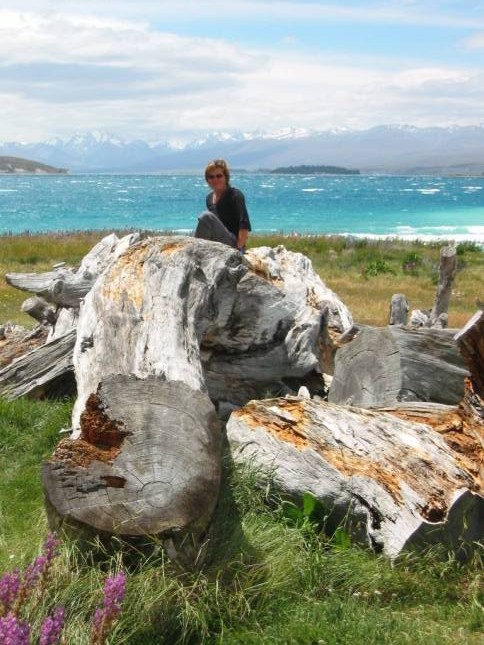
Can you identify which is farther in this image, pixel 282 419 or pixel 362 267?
pixel 362 267

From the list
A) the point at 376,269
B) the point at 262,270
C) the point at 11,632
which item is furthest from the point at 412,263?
the point at 11,632

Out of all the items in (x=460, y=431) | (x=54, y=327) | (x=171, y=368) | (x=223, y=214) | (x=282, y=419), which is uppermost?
(x=223, y=214)

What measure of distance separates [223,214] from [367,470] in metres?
5.97

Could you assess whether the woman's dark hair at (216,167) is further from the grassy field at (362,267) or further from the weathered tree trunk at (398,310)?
the grassy field at (362,267)

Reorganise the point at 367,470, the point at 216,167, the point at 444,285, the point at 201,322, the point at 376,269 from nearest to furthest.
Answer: the point at 367,470, the point at 201,322, the point at 216,167, the point at 444,285, the point at 376,269

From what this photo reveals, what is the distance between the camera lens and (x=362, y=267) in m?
28.3

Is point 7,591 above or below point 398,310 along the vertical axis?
above

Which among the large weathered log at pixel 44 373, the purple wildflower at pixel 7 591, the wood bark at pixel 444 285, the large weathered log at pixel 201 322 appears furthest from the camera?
the wood bark at pixel 444 285

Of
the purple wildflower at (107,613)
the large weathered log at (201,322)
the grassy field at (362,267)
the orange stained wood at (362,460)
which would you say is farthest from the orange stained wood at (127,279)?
the grassy field at (362,267)

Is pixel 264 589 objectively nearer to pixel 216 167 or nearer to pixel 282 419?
pixel 282 419

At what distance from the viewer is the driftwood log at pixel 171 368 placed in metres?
4.31

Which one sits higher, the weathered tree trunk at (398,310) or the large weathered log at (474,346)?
the large weathered log at (474,346)

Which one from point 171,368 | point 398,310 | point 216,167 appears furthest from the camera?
point 398,310

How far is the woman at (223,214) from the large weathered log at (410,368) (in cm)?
362
